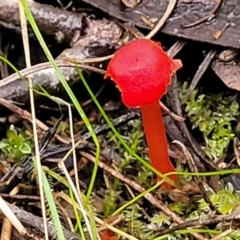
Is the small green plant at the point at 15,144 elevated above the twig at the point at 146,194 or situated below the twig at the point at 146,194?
above

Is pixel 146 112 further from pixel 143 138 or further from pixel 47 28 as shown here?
pixel 47 28

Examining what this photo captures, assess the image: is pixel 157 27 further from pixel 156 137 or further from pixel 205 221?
pixel 205 221

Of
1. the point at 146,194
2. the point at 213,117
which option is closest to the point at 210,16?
the point at 213,117

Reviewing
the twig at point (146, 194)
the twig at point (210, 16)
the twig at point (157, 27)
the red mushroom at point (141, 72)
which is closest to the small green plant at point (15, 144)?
the twig at point (146, 194)

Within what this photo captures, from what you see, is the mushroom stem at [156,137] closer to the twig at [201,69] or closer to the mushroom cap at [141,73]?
the mushroom cap at [141,73]


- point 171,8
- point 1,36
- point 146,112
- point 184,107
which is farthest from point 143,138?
point 1,36

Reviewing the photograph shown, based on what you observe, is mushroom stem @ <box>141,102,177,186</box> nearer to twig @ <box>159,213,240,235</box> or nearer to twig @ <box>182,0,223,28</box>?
twig @ <box>159,213,240,235</box>
